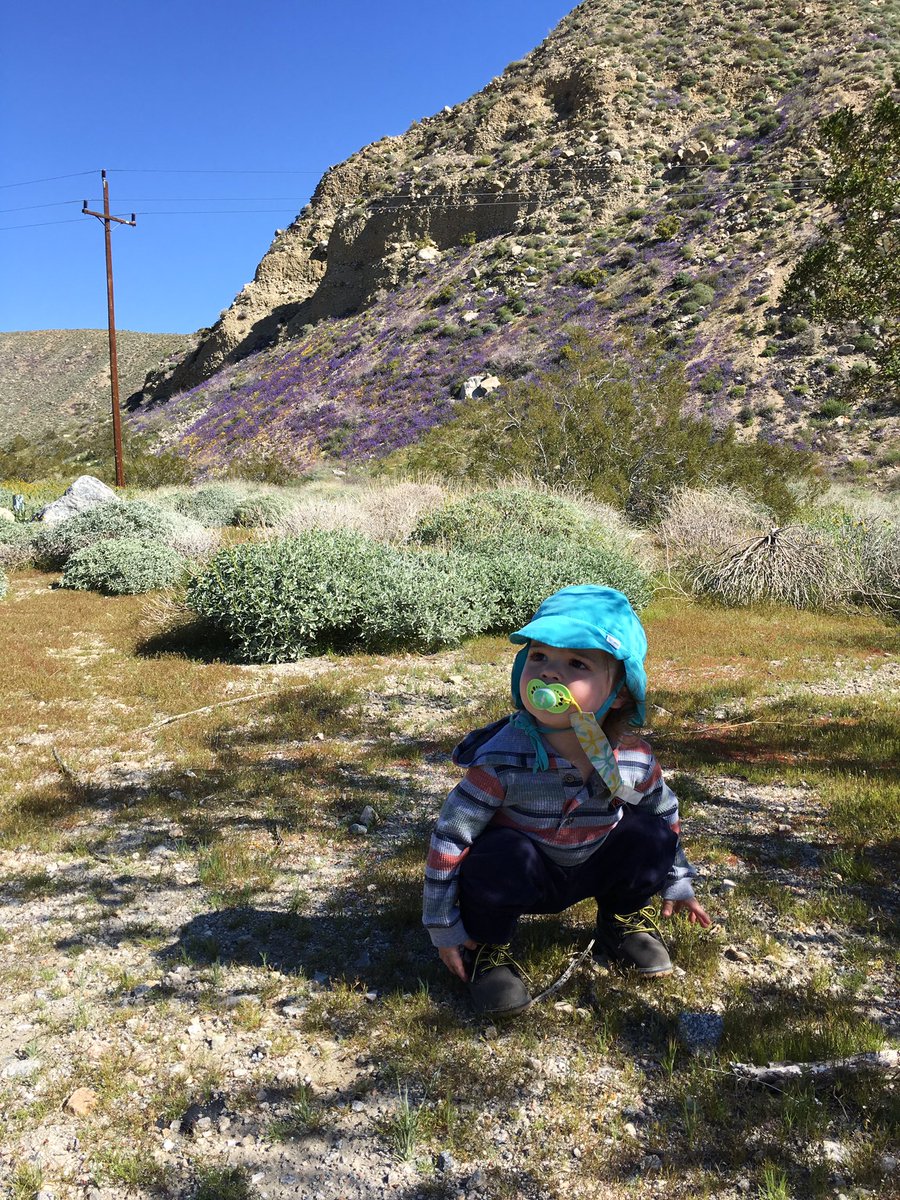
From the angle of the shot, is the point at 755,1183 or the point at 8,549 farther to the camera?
the point at 8,549

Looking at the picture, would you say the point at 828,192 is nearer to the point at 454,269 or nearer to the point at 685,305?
the point at 685,305

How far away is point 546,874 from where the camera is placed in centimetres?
235

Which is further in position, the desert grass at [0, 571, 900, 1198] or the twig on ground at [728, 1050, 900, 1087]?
the twig on ground at [728, 1050, 900, 1087]

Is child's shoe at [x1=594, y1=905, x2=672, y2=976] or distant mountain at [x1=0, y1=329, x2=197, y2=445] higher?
distant mountain at [x1=0, y1=329, x2=197, y2=445]

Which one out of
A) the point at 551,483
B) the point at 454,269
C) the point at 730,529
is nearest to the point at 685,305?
the point at 454,269

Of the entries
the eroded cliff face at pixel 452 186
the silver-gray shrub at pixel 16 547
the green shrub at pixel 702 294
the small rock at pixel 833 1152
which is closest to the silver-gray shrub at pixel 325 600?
the small rock at pixel 833 1152

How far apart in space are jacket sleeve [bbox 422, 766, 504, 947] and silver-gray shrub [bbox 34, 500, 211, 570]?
11.1 meters

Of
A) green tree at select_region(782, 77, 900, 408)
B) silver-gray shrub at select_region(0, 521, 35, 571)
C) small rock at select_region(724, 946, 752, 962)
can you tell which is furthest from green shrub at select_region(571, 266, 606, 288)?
small rock at select_region(724, 946, 752, 962)

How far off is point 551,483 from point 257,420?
913 inches

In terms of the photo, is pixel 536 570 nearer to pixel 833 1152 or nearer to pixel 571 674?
pixel 571 674

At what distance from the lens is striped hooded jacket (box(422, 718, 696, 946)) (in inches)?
88.8

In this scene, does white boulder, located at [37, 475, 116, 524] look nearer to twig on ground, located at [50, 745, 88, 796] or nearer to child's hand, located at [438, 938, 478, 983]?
twig on ground, located at [50, 745, 88, 796]

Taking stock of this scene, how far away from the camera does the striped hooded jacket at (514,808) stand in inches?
88.8

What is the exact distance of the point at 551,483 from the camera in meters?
14.5
